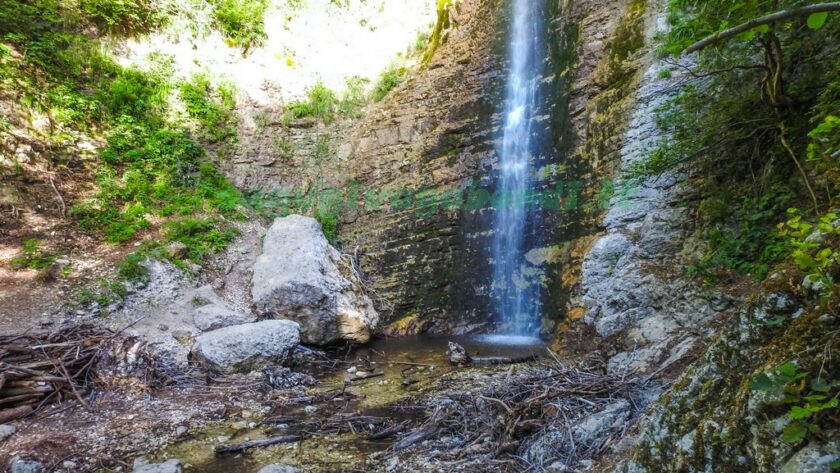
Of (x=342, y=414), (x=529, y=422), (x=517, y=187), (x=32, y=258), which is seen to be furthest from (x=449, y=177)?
(x=32, y=258)

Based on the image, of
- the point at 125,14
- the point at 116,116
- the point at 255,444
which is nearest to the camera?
the point at 255,444

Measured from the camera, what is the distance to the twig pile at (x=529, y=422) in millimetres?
2822

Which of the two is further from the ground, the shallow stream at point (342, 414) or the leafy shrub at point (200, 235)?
the leafy shrub at point (200, 235)

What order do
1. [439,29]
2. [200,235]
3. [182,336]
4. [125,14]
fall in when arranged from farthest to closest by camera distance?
[439,29] < [125,14] < [200,235] < [182,336]

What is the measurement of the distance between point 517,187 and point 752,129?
15.2ft

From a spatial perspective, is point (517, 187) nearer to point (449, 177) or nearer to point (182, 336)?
point (449, 177)

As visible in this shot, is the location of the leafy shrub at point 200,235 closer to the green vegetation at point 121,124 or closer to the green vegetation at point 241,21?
the green vegetation at point 121,124

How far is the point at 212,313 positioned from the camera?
260 inches

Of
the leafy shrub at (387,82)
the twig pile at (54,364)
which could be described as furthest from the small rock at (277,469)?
the leafy shrub at (387,82)

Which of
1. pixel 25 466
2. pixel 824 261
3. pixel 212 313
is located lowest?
pixel 25 466

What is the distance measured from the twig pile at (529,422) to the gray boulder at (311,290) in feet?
12.0

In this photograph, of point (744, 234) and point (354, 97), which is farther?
point (354, 97)

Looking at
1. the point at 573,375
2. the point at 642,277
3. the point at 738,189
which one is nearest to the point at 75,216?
the point at 573,375

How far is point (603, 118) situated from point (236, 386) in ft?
22.0
